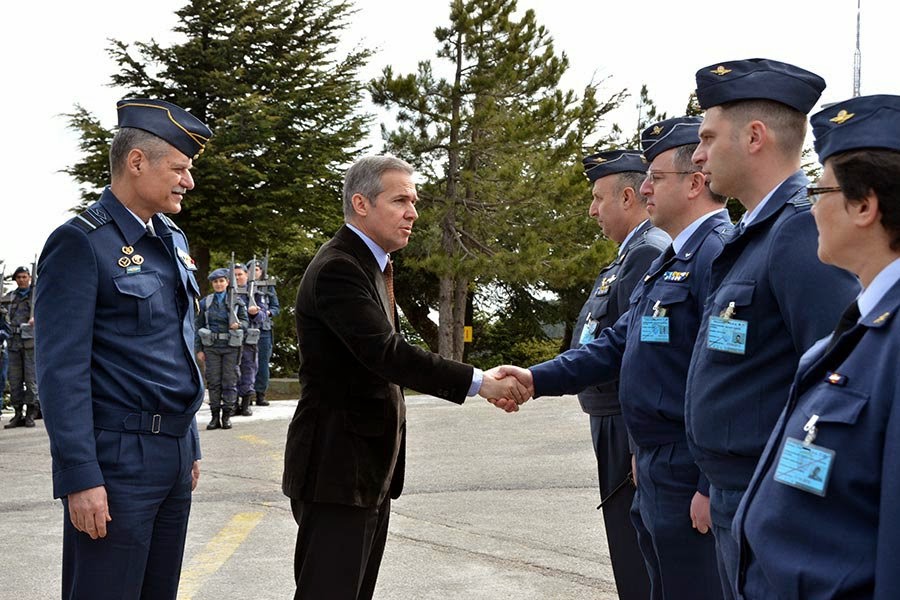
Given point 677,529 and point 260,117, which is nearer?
point 677,529

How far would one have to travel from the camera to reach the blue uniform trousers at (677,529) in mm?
3662

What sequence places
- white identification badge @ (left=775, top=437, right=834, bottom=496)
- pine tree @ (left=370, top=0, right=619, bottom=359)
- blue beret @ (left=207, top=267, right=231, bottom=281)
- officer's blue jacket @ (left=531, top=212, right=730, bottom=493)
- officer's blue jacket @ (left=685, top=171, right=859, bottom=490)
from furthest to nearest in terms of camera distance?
pine tree @ (left=370, top=0, right=619, bottom=359) < blue beret @ (left=207, top=267, right=231, bottom=281) < officer's blue jacket @ (left=531, top=212, right=730, bottom=493) < officer's blue jacket @ (left=685, top=171, right=859, bottom=490) < white identification badge @ (left=775, top=437, right=834, bottom=496)

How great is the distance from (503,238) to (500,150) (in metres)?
2.61

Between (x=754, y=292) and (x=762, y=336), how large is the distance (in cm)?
12

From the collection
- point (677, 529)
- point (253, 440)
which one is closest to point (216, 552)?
point (677, 529)

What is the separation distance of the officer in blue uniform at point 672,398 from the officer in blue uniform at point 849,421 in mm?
1322

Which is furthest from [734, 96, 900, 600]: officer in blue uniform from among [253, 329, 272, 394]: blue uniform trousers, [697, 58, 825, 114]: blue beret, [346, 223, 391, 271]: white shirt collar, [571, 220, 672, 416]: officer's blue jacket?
[253, 329, 272, 394]: blue uniform trousers

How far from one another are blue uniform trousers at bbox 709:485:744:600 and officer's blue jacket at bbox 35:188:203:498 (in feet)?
5.62

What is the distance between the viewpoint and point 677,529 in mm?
3668

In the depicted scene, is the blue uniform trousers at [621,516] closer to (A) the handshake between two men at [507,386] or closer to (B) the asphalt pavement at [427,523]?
(A) the handshake between two men at [507,386]

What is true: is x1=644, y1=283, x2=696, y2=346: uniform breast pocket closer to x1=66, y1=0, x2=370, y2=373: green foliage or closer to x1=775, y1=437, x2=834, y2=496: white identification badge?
x1=775, y1=437, x2=834, y2=496: white identification badge

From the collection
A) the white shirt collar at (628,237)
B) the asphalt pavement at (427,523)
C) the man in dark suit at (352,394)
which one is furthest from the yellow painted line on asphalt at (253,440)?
the man in dark suit at (352,394)

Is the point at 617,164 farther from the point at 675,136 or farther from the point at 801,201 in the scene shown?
the point at 801,201

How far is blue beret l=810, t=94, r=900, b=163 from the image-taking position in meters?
2.12
